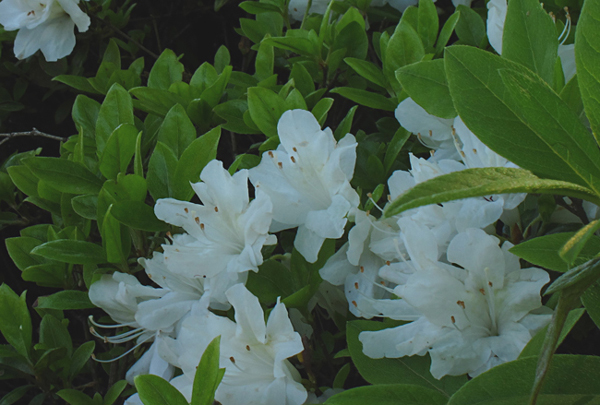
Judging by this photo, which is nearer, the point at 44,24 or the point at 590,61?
the point at 590,61

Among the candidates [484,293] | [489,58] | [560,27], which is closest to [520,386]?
[484,293]

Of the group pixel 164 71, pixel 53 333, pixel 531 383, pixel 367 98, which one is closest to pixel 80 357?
pixel 53 333

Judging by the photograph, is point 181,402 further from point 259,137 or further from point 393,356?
point 259,137

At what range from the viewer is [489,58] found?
677mm

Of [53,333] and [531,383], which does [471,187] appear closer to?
[531,383]

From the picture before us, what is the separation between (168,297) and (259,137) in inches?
29.2

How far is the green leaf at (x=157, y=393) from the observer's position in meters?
0.76

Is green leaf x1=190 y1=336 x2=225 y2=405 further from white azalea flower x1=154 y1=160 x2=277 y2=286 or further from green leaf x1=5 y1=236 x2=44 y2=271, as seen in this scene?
green leaf x1=5 y1=236 x2=44 y2=271

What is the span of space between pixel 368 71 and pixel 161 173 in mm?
452

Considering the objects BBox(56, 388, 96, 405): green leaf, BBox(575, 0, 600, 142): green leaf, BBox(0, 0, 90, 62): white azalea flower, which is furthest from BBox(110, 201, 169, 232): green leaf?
BBox(0, 0, 90, 62): white azalea flower

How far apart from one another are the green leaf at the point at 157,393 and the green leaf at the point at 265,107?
1.71ft

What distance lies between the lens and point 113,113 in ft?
4.11

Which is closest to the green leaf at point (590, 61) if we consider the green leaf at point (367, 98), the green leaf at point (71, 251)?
the green leaf at point (367, 98)

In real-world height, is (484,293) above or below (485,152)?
below
